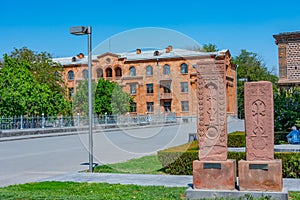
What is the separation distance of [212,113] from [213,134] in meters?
0.39

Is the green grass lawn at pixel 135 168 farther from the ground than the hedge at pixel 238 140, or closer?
closer

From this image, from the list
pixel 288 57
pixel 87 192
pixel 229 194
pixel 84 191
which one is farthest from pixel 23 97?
pixel 229 194

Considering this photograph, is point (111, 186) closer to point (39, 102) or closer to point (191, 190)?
point (191, 190)

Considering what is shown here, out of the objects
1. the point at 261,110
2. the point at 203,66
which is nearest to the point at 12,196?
the point at 203,66

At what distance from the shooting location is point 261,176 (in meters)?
7.91

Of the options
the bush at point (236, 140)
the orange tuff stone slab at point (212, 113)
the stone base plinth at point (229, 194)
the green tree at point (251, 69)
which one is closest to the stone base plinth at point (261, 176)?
the stone base plinth at point (229, 194)

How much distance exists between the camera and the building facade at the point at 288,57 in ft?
98.3

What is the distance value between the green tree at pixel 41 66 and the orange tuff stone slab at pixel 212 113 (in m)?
40.7

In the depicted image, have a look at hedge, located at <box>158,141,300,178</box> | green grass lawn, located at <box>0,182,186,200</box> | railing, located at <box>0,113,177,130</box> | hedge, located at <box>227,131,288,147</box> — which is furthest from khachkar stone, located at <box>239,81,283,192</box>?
railing, located at <box>0,113,177,130</box>

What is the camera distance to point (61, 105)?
4012cm

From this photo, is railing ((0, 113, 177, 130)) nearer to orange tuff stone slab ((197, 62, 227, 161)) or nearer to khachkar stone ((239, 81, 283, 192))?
orange tuff stone slab ((197, 62, 227, 161))

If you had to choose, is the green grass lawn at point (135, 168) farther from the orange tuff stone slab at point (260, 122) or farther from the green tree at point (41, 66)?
the green tree at point (41, 66)

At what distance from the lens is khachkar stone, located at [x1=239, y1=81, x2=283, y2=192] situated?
25.9ft

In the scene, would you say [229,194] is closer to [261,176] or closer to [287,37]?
[261,176]
